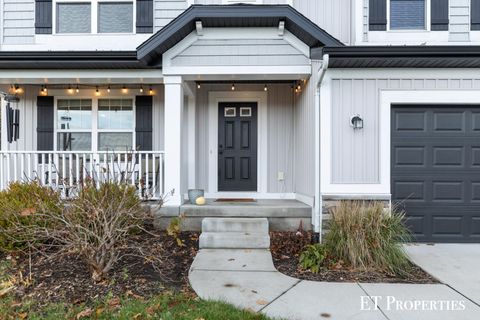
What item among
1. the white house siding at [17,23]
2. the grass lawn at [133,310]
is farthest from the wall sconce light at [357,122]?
the white house siding at [17,23]

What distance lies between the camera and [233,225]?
5.33m

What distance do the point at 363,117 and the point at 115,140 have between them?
5030mm

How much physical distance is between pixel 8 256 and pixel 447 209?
6601mm

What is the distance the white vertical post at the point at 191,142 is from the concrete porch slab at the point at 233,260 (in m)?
2.36

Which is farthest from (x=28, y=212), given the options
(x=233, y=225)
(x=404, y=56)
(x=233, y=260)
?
(x=404, y=56)

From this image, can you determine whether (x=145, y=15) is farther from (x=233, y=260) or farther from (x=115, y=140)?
(x=233, y=260)

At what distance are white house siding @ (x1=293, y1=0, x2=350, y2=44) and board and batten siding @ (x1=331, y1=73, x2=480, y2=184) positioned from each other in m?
1.74

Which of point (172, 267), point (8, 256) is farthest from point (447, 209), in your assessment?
point (8, 256)

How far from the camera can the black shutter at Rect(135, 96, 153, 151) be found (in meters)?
7.08

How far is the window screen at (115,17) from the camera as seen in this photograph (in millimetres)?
6994

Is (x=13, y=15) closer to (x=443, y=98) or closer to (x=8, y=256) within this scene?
(x=8, y=256)

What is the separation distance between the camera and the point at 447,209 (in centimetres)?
550

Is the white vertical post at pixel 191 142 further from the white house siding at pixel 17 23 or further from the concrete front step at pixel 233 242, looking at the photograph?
the white house siding at pixel 17 23

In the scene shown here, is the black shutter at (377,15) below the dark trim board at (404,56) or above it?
above
